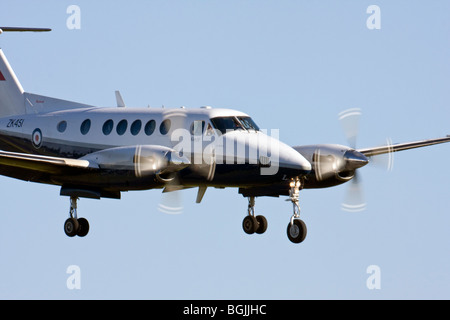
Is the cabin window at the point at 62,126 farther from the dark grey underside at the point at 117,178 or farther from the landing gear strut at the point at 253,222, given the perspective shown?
the landing gear strut at the point at 253,222

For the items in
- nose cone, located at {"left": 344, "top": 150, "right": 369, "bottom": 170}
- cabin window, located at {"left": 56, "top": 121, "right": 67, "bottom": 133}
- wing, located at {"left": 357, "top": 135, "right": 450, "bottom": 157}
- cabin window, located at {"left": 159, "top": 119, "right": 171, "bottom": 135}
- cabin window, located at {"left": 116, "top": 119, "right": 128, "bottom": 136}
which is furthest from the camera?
cabin window, located at {"left": 56, "top": 121, "right": 67, "bottom": 133}

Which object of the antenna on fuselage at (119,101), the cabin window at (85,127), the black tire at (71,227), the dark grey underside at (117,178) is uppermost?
the antenna on fuselage at (119,101)

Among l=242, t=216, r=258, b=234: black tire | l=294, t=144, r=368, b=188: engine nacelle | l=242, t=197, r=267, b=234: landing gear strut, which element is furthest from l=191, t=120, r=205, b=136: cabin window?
l=242, t=216, r=258, b=234: black tire

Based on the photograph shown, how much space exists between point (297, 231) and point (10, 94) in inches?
564

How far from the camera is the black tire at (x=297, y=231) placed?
32.2m

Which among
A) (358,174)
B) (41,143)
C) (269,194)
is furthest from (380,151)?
(41,143)

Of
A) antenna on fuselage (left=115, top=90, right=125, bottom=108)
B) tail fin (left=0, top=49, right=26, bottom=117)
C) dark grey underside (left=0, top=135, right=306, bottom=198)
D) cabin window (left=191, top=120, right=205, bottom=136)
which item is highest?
tail fin (left=0, top=49, right=26, bottom=117)

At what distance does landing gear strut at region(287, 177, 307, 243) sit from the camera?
32156 mm

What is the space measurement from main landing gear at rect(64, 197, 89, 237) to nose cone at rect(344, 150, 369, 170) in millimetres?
9668

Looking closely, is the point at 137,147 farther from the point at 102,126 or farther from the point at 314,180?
the point at 314,180

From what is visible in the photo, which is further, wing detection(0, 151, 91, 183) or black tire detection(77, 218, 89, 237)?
black tire detection(77, 218, 89, 237)

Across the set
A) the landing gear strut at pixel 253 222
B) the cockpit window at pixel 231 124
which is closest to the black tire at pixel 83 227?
the landing gear strut at pixel 253 222

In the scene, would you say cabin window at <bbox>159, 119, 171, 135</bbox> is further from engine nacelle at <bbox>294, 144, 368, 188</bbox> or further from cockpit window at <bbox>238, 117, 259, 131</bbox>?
engine nacelle at <bbox>294, 144, 368, 188</bbox>

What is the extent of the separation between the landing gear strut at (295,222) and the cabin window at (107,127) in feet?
22.3
